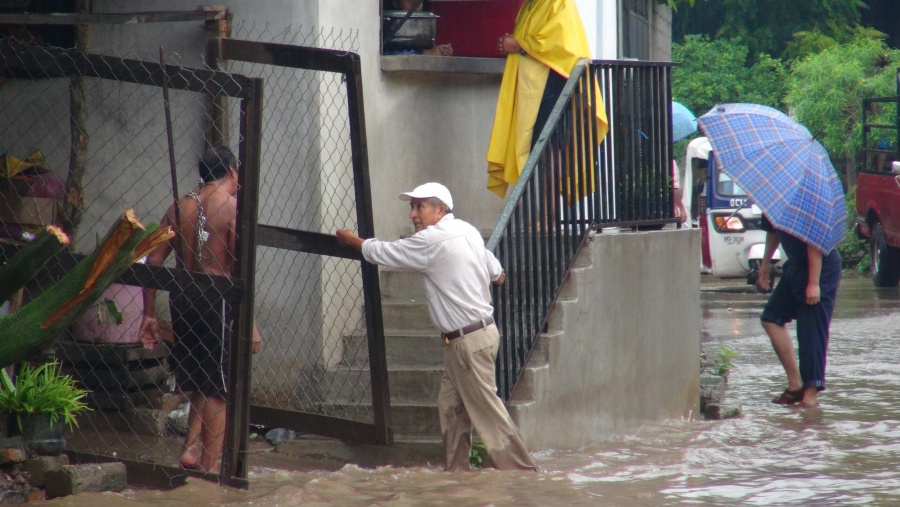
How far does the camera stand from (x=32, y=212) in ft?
24.6

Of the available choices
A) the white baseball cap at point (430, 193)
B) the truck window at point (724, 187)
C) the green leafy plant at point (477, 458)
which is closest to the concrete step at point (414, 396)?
the green leafy plant at point (477, 458)

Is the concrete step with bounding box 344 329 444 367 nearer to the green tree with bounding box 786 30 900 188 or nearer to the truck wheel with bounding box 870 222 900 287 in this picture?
the truck wheel with bounding box 870 222 900 287

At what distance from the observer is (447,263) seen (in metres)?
6.09

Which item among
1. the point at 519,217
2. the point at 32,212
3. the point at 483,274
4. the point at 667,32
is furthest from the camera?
the point at 667,32

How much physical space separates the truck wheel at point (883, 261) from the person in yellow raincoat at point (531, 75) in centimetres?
1051

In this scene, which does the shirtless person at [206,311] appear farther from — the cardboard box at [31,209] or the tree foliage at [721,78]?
the tree foliage at [721,78]

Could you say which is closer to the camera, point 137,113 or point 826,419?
point 137,113

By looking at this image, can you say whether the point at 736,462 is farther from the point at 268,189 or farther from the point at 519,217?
the point at 268,189

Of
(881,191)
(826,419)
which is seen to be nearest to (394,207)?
(826,419)

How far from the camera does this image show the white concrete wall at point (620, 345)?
6980mm

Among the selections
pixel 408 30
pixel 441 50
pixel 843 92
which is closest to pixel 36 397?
→ pixel 408 30

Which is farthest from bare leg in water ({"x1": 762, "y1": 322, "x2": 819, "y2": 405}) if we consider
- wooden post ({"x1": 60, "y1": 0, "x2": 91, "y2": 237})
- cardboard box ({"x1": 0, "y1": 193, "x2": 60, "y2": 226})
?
cardboard box ({"x1": 0, "y1": 193, "x2": 60, "y2": 226})

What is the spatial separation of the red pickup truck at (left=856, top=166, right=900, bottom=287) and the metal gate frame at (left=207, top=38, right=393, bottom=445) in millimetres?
11718

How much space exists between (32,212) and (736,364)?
22.4 ft
